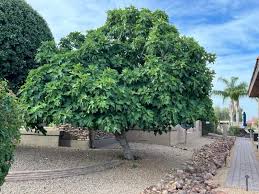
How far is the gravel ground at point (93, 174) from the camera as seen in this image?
32.1 feet

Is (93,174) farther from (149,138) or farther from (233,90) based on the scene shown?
(233,90)

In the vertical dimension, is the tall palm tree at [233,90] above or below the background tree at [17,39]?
above

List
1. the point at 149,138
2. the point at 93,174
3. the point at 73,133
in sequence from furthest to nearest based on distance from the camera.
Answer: the point at 149,138 → the point at 73,133 → the point at 93,174

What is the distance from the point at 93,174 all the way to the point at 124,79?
308 cm

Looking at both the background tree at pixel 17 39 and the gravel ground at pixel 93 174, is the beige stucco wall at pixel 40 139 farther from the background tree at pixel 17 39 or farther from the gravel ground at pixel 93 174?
the background tree at pixel 17 39

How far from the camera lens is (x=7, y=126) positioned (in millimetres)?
6254

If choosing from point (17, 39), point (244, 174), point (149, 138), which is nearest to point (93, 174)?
point (244, 174)

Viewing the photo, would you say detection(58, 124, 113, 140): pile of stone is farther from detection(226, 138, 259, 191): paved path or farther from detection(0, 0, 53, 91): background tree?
detection(226, 138, 259, 191): paved path

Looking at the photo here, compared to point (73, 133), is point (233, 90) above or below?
above

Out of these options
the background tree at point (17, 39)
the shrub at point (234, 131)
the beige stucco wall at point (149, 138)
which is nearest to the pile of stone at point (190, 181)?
the beige stucco wall at point (149, 138)

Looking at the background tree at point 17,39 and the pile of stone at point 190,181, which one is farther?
the background tree at point 17,39

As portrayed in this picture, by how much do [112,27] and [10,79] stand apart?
4.16m

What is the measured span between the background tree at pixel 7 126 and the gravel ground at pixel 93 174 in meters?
2.98

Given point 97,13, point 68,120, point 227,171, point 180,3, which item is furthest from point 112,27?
point 227,171
